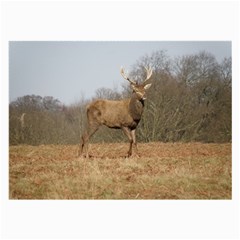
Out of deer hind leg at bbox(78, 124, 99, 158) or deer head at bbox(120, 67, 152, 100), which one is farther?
A: deer hind leg at bbox(78, 124, 99, 158)

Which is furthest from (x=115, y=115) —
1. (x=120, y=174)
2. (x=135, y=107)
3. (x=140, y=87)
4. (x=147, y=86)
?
(x=120, y=174)

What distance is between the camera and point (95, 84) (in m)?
9.06

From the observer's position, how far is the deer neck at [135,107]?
9.49m

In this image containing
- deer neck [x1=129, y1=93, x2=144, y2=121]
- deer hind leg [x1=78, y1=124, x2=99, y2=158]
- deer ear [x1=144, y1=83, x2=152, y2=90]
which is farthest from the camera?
deer hind leg [x1=78, y1=124, x2=99, y2=158]

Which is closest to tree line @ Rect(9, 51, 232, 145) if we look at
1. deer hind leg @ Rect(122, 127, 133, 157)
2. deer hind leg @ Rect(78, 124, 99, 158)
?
deer hind leg @ Rect(78, 124, 99, 158)

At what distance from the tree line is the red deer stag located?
157 millimetres

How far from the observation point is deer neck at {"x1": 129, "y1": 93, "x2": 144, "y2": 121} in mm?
9493

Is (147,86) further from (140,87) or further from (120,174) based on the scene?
(120,174)

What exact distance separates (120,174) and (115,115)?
200cm

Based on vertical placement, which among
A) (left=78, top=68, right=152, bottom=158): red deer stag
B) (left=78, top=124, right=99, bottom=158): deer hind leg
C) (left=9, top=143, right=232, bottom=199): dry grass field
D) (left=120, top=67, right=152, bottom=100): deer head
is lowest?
(left=9, top=143, right=232, bottom=199): dry grass field

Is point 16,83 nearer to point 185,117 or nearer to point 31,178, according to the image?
point 31,178

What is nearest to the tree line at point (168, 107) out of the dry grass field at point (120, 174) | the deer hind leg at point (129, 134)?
the dry grass field at point (120, 174)

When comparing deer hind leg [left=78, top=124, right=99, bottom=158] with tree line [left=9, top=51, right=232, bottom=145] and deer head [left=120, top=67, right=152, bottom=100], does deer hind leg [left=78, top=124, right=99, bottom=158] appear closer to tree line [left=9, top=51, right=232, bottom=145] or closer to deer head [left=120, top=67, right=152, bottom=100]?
tree line [left=9, top=51, right=232, bottom=145]

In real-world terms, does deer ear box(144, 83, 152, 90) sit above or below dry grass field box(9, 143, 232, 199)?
above
